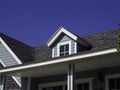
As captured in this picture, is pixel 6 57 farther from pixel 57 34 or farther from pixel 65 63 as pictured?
pixel 65 63

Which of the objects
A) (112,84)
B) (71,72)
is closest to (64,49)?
(112,84)

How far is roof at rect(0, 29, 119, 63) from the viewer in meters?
16.1

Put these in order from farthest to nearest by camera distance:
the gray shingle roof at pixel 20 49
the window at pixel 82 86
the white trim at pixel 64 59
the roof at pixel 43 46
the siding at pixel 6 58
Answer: the gray shingle roof at pixel 20 49
the siding at pixel 6 58
the roof at pixel 43 46
the window at pixel 82 86
the white trim at pixel 64 59

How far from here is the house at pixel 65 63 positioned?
40.7 ft

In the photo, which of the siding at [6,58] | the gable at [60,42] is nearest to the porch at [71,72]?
the gable at [60,42]

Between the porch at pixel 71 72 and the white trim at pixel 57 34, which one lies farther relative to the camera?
the white trim at pixel 57 34

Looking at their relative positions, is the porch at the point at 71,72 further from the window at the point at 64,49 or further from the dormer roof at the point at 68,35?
the dormer roof at the point at 68,35

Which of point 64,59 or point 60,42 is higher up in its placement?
point 60,42

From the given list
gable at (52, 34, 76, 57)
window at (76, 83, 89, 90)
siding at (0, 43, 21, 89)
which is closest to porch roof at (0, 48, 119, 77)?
window at (76, 83, 89, 90)

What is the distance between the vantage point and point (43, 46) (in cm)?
2078

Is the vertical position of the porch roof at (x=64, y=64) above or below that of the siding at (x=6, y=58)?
below

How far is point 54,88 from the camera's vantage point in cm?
1616

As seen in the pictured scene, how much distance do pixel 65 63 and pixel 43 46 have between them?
324 inches

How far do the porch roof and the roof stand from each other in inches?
48.3
